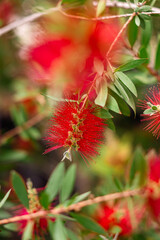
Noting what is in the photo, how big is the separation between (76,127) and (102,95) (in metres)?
0.10

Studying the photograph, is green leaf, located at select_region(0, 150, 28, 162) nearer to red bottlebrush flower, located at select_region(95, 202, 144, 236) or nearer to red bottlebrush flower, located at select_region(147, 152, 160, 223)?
red bottlebrush flower, located at select_region(95, 202, 144, 236)

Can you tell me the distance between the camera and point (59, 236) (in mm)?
787

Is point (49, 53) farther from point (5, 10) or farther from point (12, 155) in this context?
point (5, 10)

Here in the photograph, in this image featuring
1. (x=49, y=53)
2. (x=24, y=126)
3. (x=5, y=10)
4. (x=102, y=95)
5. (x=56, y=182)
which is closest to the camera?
(x=102, y=95)

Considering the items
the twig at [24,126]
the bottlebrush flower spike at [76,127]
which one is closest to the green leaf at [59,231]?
the bottlebrush flower spike at [76,127]

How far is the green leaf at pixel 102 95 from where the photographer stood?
64 centimetres

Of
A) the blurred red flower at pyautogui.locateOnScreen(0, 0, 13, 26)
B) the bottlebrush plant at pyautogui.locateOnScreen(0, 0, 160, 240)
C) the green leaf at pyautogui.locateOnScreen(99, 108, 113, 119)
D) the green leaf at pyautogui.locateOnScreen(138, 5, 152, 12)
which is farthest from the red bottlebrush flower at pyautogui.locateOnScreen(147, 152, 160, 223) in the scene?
the blurred red flower at pyautogui.locateOnScreen(0, 0, 13, 26)

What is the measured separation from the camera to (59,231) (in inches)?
31.2

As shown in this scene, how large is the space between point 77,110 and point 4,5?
3.89ft

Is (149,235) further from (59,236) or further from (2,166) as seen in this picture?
(2,166)

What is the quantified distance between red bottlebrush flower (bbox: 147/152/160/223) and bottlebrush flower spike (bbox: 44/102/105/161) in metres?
0.24

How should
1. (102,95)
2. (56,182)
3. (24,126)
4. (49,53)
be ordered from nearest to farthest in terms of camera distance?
(102,95), (49,53), (56,182), (24,126)

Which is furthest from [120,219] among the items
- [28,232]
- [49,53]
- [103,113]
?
[49,53]

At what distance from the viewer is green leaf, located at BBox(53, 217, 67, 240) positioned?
2.58ft
